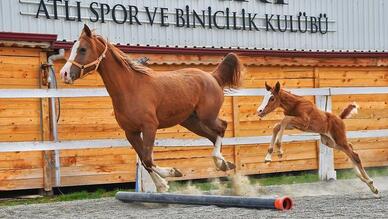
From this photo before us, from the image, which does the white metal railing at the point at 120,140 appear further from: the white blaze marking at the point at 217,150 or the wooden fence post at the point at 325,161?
the white blaze marking at the point at 217,150

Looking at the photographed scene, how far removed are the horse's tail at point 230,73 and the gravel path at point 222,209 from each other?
1.70 meters

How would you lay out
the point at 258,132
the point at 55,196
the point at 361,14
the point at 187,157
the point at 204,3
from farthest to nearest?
the point at 361,14 < the point at 204,3 < the point at 258,132 < the point at 187,157 < the point at 55,196

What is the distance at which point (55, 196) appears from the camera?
1126cm

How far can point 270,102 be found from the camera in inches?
348

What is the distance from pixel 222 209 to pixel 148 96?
4.84ft

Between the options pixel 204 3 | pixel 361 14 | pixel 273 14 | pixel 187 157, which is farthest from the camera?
pixel 361 14

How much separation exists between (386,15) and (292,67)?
5097 millimetres

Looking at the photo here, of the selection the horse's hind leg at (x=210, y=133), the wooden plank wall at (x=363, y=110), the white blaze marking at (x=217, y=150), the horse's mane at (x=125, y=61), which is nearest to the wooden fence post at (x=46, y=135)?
the horse's hind leg at (x=210, y=133)

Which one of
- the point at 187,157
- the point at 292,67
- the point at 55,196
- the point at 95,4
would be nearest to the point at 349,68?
the point at 292,67

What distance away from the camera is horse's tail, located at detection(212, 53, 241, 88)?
8961mm

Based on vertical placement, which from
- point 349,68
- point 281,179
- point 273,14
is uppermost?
point 273,14

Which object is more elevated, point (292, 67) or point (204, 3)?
point (204, 3)

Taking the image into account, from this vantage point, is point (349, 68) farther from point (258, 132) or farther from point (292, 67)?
point (258, 132)

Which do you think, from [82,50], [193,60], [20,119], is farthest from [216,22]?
[82,50]
